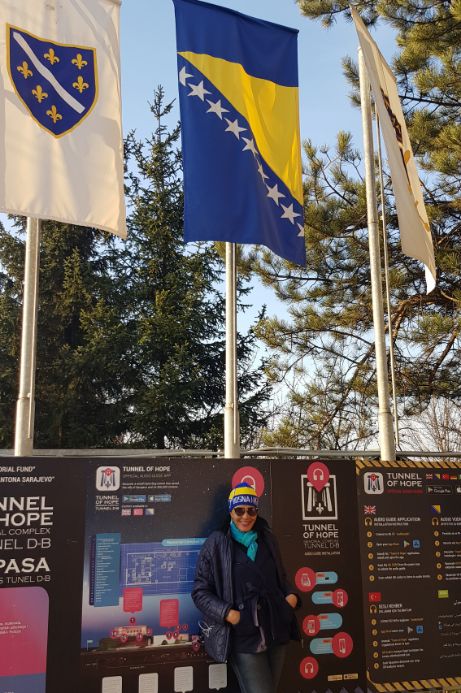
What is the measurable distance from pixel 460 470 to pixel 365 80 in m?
4.53

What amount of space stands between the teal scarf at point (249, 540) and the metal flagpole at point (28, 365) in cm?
188

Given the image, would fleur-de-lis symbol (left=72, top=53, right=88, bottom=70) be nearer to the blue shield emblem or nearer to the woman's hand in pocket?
the blue shield emblem

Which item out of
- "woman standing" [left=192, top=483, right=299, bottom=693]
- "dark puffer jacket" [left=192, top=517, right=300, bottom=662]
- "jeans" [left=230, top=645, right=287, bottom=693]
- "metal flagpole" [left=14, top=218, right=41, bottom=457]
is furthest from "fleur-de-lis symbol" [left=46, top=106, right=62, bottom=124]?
"jeans" [left=230, top=645, right=287, bottom=693]

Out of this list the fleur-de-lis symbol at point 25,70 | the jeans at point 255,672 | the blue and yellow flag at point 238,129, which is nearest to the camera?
the jeans at point 255,672

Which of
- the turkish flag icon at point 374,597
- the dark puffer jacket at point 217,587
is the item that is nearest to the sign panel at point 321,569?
the turkish flag icon at point 374,597

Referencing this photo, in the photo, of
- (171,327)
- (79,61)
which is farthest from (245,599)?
(171,327)

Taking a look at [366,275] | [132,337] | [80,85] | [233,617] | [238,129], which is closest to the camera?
[233,617]

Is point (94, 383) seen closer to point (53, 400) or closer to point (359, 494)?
point (53, 400)

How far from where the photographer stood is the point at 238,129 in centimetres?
720

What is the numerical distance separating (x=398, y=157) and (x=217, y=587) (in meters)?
5.04

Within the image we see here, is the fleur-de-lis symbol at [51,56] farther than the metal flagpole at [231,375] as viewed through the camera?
No

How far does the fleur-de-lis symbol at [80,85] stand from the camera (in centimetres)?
659

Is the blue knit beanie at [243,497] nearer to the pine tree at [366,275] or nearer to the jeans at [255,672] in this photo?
the jeans at [255,672]

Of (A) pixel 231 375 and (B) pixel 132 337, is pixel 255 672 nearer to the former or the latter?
(A) pixel 231 375
